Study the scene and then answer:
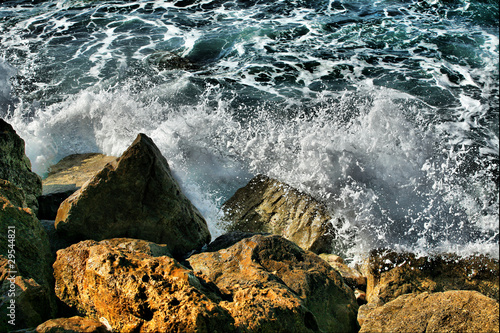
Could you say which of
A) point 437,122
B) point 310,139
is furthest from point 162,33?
point 437,122

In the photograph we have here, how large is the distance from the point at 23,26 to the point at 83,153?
827 centimetres

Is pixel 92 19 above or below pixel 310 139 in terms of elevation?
above

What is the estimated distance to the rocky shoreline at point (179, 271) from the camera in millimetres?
2395

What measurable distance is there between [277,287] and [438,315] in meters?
1.49

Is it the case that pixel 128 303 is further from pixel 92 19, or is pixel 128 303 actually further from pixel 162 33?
pixel 92 19

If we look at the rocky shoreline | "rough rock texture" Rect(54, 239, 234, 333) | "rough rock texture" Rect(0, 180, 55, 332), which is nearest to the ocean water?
the rocky shoreline

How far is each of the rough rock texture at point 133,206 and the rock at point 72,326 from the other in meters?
1.53

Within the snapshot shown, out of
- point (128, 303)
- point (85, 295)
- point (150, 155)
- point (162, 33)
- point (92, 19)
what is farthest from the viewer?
point (92, 19)

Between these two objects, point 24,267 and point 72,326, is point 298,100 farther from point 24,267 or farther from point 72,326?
point 72,326

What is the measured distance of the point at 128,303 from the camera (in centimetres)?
236

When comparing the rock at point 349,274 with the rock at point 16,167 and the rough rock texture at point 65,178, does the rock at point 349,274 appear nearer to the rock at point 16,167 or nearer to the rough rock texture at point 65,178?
the rough rock texture at point 65,178

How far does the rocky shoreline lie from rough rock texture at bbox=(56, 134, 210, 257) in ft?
0.03

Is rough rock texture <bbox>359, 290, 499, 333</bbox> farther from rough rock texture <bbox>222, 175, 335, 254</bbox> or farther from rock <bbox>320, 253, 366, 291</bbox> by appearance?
rough rock texture <bbox>222, 175, 335, 254</bbox>

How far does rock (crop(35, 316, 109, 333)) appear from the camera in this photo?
2.19 m
